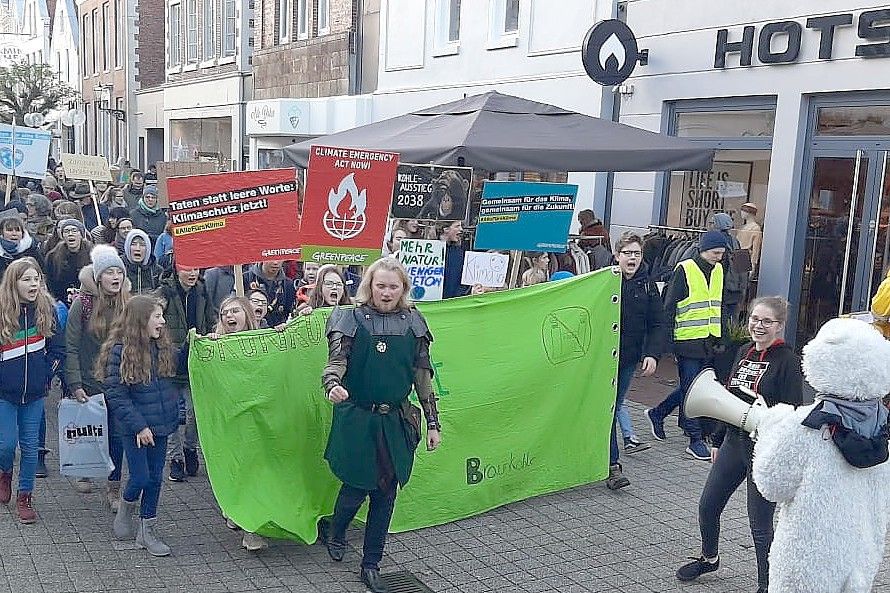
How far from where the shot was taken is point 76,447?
19.7 ft

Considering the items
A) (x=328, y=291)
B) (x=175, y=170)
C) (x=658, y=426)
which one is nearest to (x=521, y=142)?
(x=658, y=426)

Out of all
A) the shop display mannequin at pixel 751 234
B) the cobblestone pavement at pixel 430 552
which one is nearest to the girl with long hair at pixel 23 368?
the cobblestone pavement at pixel 430 552

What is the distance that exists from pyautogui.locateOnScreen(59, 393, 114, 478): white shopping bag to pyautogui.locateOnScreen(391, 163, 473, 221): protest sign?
3.09 meters

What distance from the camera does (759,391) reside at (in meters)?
5.04

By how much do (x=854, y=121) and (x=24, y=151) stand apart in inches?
416

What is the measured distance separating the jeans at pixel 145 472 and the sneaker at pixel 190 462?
4.22 ft

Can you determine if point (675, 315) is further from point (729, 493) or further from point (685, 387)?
point (729, 493)

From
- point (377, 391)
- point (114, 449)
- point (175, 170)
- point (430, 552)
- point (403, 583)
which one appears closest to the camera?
point (377, 391)

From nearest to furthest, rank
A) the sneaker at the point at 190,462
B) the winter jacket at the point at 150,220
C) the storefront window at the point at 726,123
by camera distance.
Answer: the sneaker at the point at 190,462, the storefront window at the point at 726,123, the winter jacket at the point at 150,220

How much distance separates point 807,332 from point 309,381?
6.92 meters

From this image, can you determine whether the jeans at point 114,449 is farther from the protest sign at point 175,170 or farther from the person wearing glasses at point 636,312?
the protest sign at point 175,170

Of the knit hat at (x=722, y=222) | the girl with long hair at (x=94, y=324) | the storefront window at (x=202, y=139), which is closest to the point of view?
the girl with long hair at (x=94, y=324)

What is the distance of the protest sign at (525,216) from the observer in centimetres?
792

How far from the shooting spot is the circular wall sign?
12.2 meters
